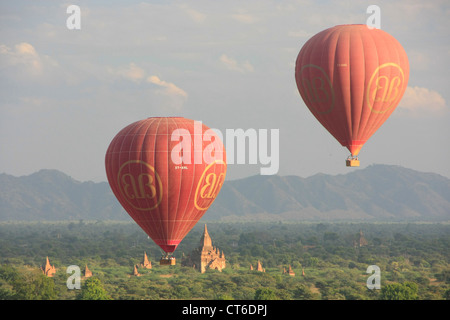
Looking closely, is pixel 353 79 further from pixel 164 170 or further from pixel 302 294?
pixel 302 294

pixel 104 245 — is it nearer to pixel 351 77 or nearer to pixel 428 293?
pixel 428 293

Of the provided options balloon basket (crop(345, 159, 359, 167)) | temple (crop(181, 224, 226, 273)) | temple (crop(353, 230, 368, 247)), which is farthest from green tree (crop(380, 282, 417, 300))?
temple (crop(353, 230, 368, 247))

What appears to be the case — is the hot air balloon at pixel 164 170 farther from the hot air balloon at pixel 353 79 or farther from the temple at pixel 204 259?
the temple at pixel 204 259

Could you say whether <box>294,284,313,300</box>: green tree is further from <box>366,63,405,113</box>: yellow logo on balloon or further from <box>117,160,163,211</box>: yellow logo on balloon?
<box>117,160,163,211</box>: yellow logo on balloon

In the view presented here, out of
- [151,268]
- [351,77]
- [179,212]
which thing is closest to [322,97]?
[351,77]

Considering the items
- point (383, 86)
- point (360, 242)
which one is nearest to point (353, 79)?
point (383, 86)
